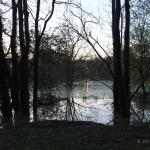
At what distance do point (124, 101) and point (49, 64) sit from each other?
39.7 feet

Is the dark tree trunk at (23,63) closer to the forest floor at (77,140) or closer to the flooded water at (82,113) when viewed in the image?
the flooded water at (82,113)

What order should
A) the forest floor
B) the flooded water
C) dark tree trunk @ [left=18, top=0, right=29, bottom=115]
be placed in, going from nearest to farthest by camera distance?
the forest floor, the flooded water, dark tree trunk @ [left=18, top=0, right=29, bottom=115]

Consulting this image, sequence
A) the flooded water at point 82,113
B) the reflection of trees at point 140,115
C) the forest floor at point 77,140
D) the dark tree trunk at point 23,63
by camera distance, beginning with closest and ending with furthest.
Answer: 1. the forest floor at point 77,140
2. the reflection of trees at point 140,115
3. the flooded water at point 82,113
4. the dark tree trunk at point 23,63

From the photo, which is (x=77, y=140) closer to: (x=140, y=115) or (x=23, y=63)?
(x=23, y=63)

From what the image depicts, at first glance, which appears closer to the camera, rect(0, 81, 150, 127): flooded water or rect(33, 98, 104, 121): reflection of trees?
rect(0, 81, 150, 127): flooded water

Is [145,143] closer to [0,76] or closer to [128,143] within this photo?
[128,143]

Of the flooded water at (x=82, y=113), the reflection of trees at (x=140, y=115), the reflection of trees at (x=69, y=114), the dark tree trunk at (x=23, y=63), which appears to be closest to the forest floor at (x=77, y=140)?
the flooded water at (x=82, y=113)

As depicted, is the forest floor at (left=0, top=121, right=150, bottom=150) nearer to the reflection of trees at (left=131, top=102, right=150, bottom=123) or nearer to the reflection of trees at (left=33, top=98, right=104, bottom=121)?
the reflection of trees at (left=131, top=102, right=150, bottom=123)

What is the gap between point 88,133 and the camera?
7770 mm

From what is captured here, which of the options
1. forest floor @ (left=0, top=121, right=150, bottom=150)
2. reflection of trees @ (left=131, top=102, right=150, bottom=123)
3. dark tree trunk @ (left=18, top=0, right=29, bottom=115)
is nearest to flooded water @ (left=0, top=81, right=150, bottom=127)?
reflection of trees @ (left=131, top=102, right=150, bottom=123)

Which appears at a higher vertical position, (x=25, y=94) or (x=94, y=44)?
(x=94, y=44)

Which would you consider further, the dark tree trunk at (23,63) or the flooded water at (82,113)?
the dark tree trunk at (23,63)

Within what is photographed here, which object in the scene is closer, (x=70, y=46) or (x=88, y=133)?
(x=88, y=133)

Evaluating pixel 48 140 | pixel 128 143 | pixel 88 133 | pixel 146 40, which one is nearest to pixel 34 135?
pixel 48 140
